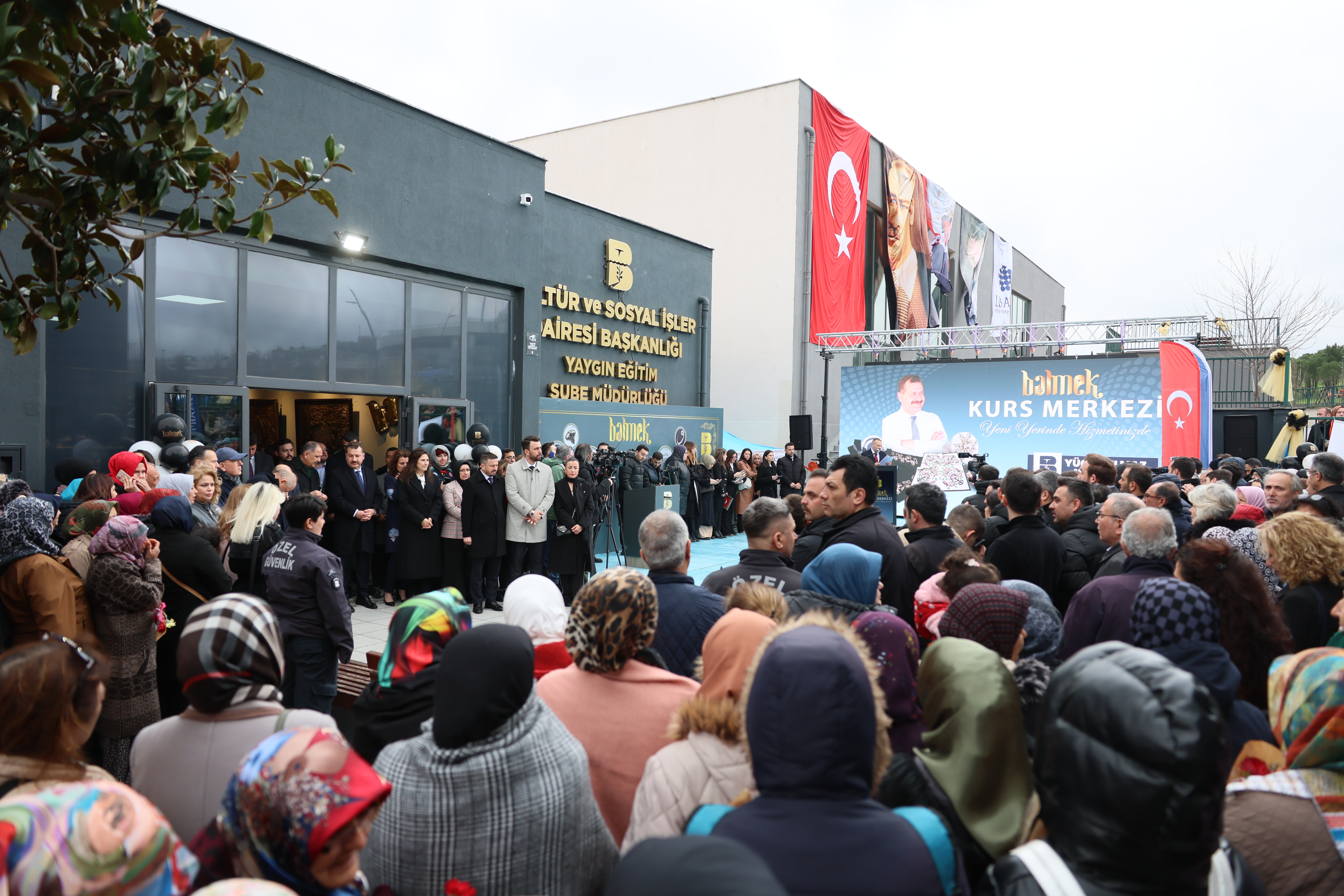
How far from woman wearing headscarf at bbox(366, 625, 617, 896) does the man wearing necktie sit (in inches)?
273

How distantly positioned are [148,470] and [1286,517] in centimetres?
735

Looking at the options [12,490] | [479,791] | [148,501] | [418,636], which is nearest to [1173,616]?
[479,791]

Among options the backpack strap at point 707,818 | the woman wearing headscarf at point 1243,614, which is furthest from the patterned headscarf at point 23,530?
the woman wearing headscarf at point 1243,614

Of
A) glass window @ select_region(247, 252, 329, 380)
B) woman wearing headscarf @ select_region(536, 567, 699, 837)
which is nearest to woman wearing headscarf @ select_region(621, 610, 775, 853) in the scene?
woman wearing headscarf @ select_region(536, 567, 699, 837)

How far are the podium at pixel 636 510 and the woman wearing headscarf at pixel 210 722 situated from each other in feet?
29.9

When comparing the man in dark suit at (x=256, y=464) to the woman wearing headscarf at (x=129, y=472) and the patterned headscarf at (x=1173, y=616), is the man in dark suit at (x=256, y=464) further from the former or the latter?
the patterned headscarf at (x=1173, y=616)

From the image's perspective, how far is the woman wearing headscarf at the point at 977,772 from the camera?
6.30 feet

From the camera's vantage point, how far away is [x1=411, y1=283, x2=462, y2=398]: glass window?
453 inches

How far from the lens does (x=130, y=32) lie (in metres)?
2.43

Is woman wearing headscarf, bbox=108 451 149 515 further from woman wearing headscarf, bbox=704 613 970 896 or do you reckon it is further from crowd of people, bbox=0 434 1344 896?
woman wearing headscarf, bbox=704 613 970 896

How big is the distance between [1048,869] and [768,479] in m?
14.5

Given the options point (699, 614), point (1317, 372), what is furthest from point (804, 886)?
point (1317, 372)

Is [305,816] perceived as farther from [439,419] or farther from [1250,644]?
[439,419]

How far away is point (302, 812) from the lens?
1382 mm
